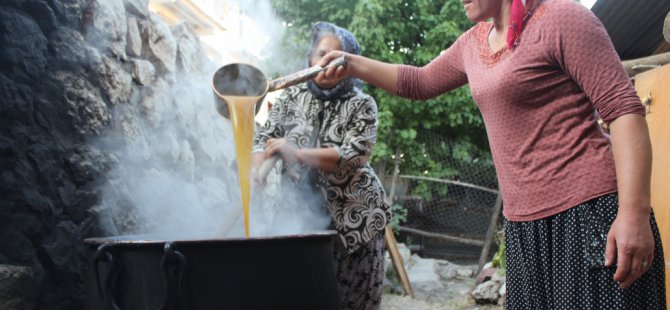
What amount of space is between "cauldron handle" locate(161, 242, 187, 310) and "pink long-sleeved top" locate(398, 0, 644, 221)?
986 mm

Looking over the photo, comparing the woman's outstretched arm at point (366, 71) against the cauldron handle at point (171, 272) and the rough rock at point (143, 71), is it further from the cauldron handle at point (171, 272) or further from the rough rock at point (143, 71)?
the rough rock at point (143, 71)

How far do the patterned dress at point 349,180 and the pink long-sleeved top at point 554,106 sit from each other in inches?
33.8

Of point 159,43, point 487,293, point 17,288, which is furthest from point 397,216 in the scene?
point 17,288

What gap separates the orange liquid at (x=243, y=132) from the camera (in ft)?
6.41

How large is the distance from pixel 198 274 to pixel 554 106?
1.10 metres

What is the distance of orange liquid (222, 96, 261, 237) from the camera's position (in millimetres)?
1955

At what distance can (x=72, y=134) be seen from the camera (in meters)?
2.15

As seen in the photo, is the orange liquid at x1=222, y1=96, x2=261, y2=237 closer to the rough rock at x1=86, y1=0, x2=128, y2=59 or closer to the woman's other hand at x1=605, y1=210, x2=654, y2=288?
the rough rock at x1=86, y1=0, x2=128, y2=59

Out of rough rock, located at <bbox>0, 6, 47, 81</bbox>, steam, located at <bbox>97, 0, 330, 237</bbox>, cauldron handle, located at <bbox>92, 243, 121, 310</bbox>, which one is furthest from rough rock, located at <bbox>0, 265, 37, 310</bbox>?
rough rock, located at <bbox>0, 6, 47, 81</bbox>

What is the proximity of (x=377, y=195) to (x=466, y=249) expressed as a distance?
231 inches

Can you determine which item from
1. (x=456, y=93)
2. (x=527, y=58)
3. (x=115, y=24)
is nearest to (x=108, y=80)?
(x=115, y=24)

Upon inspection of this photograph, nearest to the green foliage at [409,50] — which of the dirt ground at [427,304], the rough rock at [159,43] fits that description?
the dirt ground at [427,304]

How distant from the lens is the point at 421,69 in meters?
1.95

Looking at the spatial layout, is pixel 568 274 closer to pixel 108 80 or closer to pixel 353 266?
pixel 353 266
